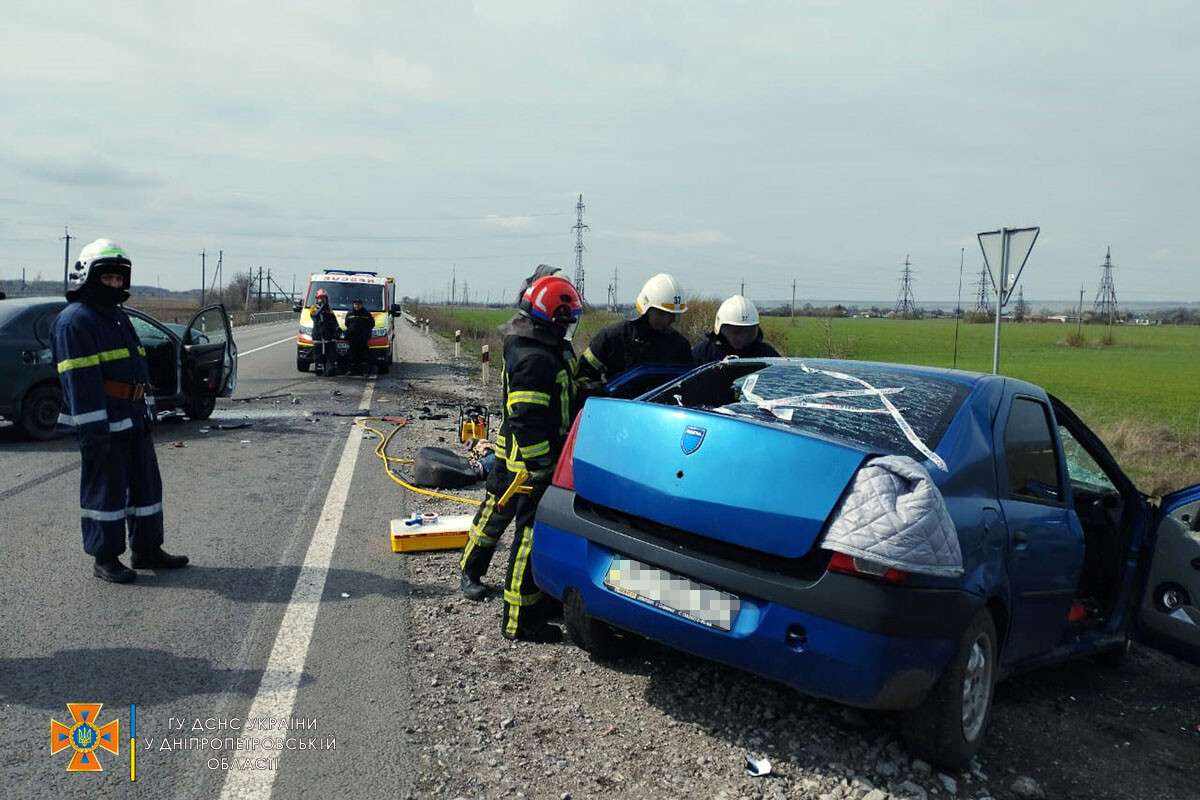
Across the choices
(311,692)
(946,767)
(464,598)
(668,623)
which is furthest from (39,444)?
(946,767)

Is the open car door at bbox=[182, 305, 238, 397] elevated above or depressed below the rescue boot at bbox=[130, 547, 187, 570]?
above

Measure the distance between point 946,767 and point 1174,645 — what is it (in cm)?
162

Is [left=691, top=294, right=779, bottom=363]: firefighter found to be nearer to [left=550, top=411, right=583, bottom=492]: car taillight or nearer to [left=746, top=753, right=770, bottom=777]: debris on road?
[left=550, top=411, right=583, bottom=492]: car taillight

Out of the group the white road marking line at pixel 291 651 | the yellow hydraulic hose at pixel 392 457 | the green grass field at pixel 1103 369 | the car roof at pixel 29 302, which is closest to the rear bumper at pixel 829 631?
the white road marking line at pixel 291 651

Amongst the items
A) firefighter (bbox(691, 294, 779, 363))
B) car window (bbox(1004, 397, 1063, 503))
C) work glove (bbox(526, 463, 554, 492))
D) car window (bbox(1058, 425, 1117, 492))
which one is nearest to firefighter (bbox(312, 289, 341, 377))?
firefighter (bbox(691, 294, 779, 363))

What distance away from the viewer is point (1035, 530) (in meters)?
3.78

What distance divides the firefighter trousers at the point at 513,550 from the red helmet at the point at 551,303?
2.72ft

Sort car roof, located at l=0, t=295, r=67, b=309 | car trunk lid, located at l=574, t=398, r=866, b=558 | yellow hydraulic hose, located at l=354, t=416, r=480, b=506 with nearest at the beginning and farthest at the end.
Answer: car trunk lid, located at l=574, t=398, r=866, b=558
yellow hydraulic hose, located at l=354, t=416, r=480, b=506
car roof, located at l=0, t=295, r=67, b=309

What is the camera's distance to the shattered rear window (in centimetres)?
351

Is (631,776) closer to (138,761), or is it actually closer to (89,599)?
(138,761)

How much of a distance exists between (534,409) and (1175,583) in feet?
9.94

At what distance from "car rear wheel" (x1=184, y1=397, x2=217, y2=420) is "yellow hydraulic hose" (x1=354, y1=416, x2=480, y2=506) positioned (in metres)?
1.84

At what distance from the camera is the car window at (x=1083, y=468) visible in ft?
15.8

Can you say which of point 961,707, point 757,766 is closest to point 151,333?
point 757,766
